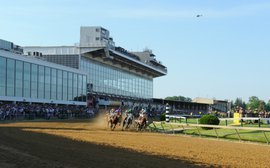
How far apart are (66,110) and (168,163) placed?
38.6 m

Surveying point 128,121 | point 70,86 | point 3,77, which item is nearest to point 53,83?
point 70,86

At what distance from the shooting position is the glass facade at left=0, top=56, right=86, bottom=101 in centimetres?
4702

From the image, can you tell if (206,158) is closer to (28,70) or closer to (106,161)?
(106,161)

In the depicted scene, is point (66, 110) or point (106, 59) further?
point (106, 59)

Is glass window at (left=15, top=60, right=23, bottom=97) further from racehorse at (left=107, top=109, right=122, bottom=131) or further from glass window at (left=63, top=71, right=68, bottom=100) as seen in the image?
racehorse at (left=107, top=109, right=122, bottom=131)

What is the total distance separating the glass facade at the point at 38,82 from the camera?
47019 mm

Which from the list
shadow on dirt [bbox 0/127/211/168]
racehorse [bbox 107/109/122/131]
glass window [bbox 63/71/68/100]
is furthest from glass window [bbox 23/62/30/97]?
shadow on dirt [bbox 0/127/211/168]

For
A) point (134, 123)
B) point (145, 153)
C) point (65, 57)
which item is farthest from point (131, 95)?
point (145, 153)

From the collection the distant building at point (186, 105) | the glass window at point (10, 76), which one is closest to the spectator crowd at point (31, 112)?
the glass window at point (10, 76)

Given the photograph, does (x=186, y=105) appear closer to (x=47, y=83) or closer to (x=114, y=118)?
(x=47, y=83)

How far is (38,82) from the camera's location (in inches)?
2138

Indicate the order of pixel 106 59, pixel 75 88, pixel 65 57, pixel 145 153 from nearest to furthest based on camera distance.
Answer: pixel 145 153, pixel 75 88, pixel 65 57, pixel 106 59

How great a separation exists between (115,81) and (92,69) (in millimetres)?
14573

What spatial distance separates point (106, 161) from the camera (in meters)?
10.8
